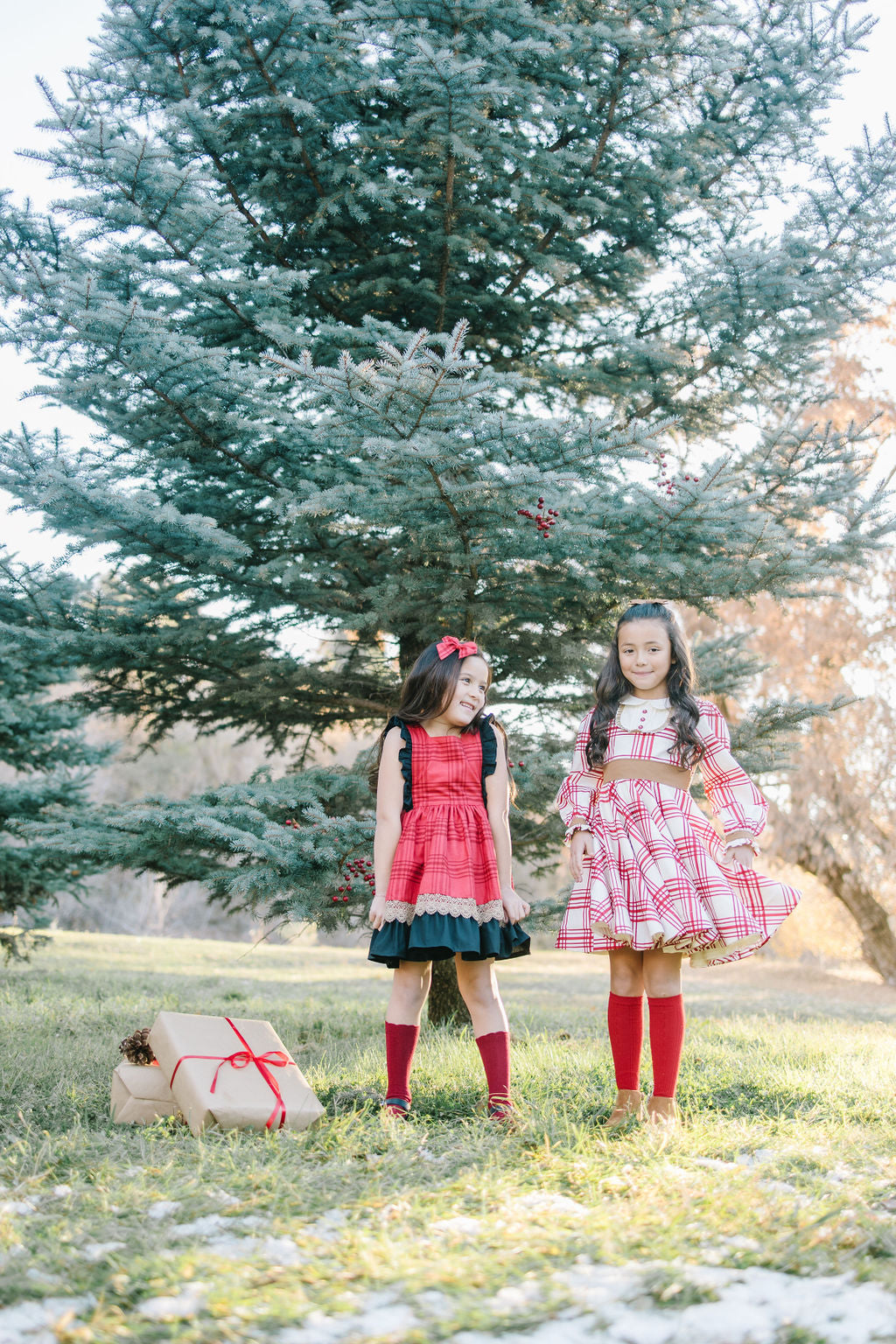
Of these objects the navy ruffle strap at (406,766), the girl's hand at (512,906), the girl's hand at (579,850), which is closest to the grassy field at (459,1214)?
the girl's hand at (512,906)

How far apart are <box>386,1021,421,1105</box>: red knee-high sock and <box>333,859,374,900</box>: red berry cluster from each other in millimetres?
1248

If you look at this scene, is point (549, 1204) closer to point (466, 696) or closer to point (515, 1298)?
point (515, 1298)

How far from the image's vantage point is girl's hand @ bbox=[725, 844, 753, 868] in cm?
326

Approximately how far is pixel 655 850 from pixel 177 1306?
6.47 feet

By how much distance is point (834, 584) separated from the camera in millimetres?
12070

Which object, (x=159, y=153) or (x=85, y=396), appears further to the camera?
(x=85, y=396)

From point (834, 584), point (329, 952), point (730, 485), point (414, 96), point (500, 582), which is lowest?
point (329, 952)

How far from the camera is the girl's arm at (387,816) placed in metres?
3.38

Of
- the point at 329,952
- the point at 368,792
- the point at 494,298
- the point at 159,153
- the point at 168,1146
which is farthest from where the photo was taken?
the point at 329,952

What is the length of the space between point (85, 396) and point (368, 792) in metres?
2.52

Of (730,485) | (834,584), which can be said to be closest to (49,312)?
(730,485)

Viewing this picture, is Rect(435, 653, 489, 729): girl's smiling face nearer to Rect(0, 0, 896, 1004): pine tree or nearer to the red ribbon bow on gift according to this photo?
the red ribbon bow on gift

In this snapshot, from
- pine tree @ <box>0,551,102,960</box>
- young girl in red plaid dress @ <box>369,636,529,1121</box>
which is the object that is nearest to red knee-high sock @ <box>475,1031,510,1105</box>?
young girl in red plaid dress @ <box>369,636,529,1121</box>

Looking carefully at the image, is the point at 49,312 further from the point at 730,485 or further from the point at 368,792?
the point at 730,485
